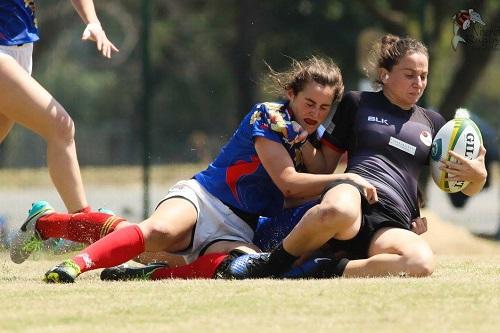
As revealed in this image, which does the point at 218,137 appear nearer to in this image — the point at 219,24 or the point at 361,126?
the point at 219,24

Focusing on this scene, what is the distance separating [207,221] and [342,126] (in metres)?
0.95

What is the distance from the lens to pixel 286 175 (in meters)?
6.13

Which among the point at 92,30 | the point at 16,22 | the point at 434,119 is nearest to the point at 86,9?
the point at 92,30

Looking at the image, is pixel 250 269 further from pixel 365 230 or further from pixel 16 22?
pixel 16 22

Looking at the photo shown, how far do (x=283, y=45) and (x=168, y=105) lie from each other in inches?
122

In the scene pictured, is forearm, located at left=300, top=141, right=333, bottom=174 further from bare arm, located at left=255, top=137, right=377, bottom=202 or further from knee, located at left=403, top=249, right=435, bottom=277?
knee, located at left=403, top=249, right=435, bottom=277

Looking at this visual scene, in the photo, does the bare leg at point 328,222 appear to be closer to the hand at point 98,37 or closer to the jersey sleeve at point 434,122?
the jersey sleeve at point 434,122

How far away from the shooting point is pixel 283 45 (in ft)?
41.1

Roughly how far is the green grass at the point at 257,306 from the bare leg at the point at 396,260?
4.9 inches

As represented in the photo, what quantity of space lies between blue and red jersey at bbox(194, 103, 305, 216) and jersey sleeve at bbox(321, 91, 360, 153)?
224 millimetres

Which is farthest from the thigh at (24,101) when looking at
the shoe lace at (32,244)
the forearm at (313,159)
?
the forearm at (313,159)

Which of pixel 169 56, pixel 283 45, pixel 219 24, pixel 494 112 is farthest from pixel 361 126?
pixel 169 56

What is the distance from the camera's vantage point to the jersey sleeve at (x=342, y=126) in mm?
6570

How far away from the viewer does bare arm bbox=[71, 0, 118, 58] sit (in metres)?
6.41
